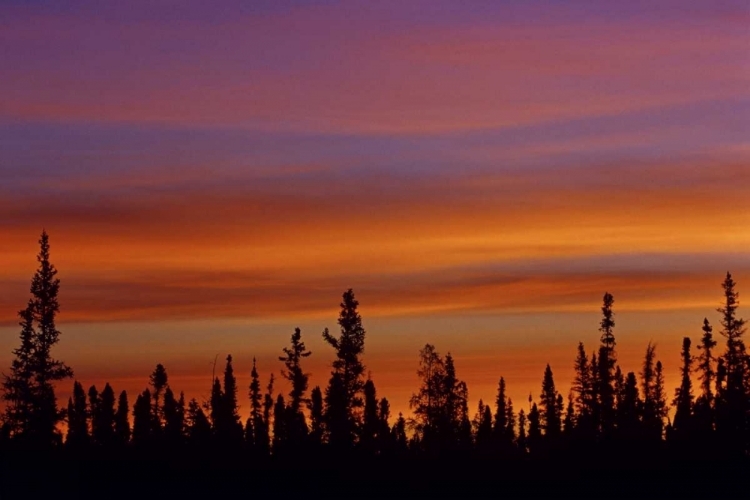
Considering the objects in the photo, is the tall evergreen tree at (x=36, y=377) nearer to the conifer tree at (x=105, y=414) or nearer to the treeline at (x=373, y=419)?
the treeline at (x=373, y=419)

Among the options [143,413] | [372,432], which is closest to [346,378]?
[372,432]

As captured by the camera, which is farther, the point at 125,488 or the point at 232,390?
the point at 232,390

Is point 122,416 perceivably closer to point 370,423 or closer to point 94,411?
point 94,411

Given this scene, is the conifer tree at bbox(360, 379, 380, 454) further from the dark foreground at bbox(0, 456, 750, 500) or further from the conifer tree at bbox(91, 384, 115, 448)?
the conifer tree at bbox(91, 384, 115, 448)

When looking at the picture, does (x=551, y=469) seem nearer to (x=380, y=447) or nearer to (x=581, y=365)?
(x=380, y=447)

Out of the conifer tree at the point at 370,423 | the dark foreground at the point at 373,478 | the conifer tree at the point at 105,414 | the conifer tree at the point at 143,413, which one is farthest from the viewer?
the conifer tree at the point at 105,414

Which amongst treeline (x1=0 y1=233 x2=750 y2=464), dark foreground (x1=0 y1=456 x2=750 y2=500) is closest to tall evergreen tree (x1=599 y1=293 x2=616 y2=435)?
treeline (x1=0 y1=233 x2=750 y2=464)

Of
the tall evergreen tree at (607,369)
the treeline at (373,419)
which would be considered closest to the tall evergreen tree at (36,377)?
the treeline at (373,419)

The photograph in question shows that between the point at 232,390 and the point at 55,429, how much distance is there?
6289 cm

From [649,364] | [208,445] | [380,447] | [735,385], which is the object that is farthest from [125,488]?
[649,364]

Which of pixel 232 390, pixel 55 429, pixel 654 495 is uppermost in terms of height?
pixel 232 390

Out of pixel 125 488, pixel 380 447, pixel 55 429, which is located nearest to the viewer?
pixel 125 488

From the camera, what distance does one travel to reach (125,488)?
236 ft

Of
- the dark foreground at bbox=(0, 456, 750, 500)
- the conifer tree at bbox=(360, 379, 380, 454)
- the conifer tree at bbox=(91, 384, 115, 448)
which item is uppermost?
the conifer tree at bbox=(91, 384, 115, 448)
